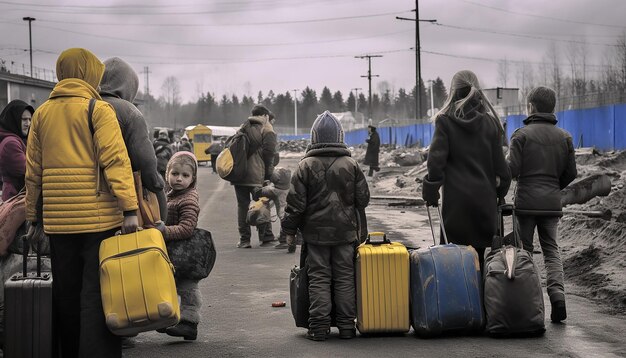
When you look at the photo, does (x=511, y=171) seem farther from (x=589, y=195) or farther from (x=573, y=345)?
(x=589, y=195)

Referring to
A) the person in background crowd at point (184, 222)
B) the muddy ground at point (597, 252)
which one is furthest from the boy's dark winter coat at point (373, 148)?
the person in background crowd at point (184, 222)

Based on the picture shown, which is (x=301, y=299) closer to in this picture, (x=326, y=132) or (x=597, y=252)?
(x=326, y=132)

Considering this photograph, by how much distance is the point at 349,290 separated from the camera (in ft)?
24.3

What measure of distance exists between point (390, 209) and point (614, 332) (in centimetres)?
1456

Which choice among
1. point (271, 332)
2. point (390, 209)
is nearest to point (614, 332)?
point (271, 332)

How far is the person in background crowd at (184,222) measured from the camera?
23.5 ft

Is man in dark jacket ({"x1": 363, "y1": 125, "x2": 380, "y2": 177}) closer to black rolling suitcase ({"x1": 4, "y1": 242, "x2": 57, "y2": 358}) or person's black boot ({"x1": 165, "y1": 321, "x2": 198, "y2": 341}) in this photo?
person's black boot ({"x1": 165, "y1": 321, "x2": 198, "y2": 341})

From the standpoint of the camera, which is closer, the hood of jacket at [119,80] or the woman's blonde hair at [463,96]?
the hood of jacket at [119,80]

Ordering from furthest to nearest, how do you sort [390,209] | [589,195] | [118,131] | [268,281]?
1. [390,209]
2. [589,195]
3. [268,281]
4. [118,131]

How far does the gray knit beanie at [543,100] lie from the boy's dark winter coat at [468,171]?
2.36ft

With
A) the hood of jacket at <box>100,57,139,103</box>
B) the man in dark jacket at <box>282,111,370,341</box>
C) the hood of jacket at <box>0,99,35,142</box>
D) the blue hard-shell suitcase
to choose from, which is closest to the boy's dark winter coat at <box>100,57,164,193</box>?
the hood of jacket at <box>100,57,139,103</box>

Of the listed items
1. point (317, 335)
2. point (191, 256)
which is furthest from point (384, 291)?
point (191, 256)

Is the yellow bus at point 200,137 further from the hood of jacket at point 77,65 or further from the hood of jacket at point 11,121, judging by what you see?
the hood of jacket at point 77,65

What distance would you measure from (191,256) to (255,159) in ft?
22.7
